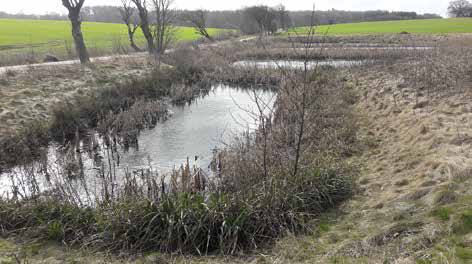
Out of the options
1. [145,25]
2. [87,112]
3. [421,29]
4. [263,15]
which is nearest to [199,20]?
[263,15]

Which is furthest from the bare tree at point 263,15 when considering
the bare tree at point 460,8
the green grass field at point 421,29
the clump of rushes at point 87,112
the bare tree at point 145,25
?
the bare tree at point 460,8

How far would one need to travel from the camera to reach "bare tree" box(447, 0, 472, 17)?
277ft

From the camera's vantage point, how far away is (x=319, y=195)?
7.21 metres

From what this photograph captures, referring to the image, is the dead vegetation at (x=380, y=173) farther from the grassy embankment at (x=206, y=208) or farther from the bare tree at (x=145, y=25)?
the bare tree at (x=145, y=25)

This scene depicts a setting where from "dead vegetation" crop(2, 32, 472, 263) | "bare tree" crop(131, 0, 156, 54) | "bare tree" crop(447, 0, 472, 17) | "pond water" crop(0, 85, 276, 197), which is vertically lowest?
"pond water" crop(0, 85, 276, 197)

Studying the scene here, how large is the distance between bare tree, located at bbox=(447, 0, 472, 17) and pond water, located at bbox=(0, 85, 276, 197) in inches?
3404

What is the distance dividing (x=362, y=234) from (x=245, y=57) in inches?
1194

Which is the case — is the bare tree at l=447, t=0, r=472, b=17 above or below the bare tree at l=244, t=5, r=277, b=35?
above

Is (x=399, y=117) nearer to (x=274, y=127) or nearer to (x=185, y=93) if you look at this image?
(x=274, y=127)

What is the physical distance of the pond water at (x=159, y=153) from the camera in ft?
31.9

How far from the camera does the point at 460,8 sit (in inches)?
3413

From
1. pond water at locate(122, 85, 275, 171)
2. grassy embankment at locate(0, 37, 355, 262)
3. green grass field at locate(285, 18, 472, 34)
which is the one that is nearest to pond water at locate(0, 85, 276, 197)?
pond water at locate(122, 85, 275, 171)

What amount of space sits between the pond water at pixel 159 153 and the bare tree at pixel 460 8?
8645 centimetres

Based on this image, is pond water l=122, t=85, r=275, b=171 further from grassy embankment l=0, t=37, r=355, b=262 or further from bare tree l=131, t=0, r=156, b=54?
bare tree l=131, t=0, r=156, b=54
